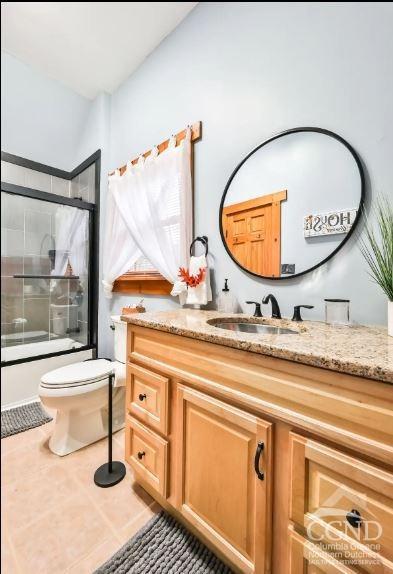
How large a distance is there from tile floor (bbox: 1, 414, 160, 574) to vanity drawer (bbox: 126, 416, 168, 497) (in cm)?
20

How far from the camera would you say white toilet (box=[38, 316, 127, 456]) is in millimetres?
1419

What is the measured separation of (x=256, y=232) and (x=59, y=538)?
5.31 feet

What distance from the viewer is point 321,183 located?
43.1 inches

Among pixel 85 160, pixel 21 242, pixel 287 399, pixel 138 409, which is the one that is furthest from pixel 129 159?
pixel 287 399

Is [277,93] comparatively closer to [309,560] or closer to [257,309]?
[257,309]

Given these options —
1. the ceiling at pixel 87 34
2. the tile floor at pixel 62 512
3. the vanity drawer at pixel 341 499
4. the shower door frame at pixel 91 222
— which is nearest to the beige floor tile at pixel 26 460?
the tile floor at pixel 62 512

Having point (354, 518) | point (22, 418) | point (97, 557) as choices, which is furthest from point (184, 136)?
point (22, 418)

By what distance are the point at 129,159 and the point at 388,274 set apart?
2110mm

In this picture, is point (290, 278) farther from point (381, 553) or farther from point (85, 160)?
point (85, 160)

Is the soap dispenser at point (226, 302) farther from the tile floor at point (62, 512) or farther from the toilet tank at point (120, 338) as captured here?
the tile floor at point (62, 512)

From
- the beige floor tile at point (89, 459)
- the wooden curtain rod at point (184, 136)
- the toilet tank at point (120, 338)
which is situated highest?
the wooden curtain rod at point (184, 136)

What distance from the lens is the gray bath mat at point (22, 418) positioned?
170cm

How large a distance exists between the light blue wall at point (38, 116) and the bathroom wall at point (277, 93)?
1.05 m

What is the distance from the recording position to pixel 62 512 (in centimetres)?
111
